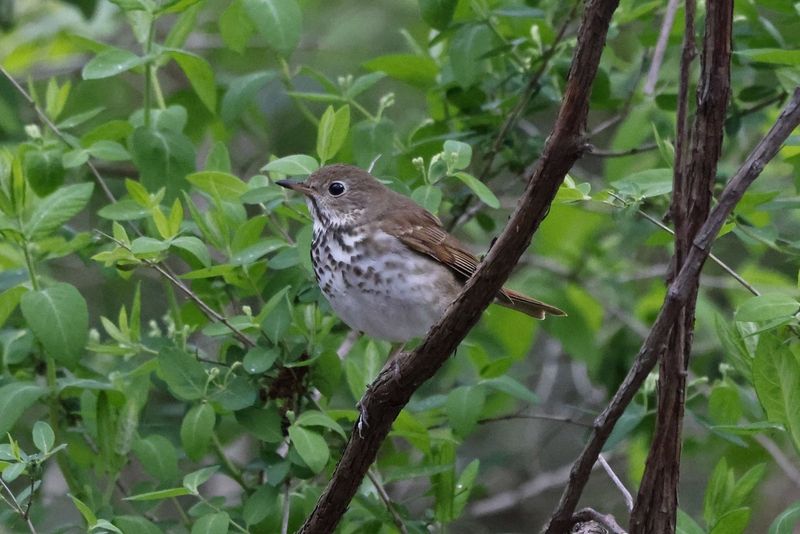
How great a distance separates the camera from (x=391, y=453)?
14.0 ft

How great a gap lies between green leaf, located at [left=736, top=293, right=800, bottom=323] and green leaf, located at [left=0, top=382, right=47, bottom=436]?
1.98 meters

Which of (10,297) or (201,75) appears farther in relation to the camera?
(201,75)

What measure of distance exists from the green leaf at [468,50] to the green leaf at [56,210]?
1260 mm

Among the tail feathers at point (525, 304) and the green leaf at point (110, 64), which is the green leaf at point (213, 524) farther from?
the green leaf at point (110, 64)

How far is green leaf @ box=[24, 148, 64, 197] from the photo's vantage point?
389 centimetres

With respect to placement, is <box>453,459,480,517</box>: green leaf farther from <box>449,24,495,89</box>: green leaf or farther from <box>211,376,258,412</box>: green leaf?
<box>449,24,495,89</box>: green leaf

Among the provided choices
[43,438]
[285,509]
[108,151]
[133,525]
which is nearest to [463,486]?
[285,509]

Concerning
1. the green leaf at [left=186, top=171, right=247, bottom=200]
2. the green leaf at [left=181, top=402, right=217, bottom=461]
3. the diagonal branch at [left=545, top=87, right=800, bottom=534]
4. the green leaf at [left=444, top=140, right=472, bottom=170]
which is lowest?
the green leaf at [left=181, top=402, right=217, bottom=461]

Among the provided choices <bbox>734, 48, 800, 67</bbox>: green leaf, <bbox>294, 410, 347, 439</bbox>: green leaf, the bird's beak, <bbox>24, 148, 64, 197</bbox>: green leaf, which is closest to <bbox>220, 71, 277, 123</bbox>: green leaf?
the bird's beak

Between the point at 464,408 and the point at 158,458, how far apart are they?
0.93 metres

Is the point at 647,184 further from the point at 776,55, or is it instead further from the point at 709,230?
the point at 709,230

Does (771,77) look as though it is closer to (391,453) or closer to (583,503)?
(391,453)

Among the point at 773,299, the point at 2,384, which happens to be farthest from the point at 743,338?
the point at 2,384

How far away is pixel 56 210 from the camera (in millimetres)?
3635
